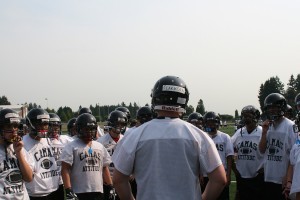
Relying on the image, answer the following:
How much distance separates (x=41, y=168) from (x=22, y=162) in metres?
1.84

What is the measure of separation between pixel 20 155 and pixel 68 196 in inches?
54.8

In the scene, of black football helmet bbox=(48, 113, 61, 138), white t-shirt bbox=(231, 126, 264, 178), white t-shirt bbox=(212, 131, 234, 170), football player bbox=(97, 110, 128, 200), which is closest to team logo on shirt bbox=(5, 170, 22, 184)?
football player bbox=(97, 110, 128, 200)

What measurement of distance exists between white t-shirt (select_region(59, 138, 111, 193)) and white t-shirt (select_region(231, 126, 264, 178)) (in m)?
3.22

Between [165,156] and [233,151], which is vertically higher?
[165,156]

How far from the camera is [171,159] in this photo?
12.6 ft

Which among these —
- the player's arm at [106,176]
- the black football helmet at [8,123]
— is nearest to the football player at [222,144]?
the player's arm at [106,176]

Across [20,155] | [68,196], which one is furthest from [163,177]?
[68,196]

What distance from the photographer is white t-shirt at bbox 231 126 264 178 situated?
861 cm

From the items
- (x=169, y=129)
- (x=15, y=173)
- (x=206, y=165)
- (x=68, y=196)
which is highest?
(x=169, y=129)

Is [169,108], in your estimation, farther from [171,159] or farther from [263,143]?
[263,143]

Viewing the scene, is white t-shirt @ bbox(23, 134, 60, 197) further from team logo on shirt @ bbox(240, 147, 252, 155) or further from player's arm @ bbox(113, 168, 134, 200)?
team logo on shirt @ bbox(240, 147, 252, 155)

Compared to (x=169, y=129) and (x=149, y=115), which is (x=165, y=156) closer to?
(x=169, y=129)

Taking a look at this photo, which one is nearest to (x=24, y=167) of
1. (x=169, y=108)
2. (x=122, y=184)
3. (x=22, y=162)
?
(x=22, y=162)

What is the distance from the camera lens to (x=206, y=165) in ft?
12.6
